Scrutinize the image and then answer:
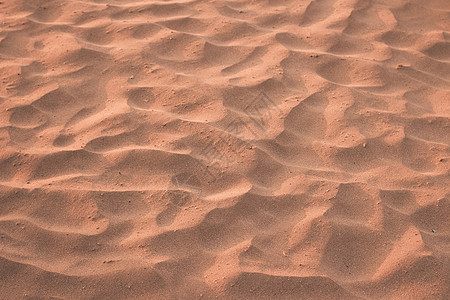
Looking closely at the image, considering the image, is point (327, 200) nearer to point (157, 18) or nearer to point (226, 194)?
point (226, 194)

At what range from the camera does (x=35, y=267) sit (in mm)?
1910

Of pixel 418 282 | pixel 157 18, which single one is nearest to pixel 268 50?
pixel 157 18

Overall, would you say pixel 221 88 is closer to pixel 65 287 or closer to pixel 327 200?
pixel 327 200

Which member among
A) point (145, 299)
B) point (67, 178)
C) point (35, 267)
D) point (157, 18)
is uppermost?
point (157, 18)

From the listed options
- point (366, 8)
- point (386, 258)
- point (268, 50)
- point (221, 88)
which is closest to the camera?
point (386, 258)

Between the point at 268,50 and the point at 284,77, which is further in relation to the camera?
the point at 268,50

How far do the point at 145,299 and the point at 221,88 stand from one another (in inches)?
51.4

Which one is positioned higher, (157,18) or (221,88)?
(157,18)

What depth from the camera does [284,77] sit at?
278 centimetres

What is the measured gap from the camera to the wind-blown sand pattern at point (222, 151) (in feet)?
6.36

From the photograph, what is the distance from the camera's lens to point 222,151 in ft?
7.77

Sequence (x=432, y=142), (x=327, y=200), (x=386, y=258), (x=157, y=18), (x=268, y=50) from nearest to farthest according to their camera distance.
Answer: (x=386, y=258)
(x=327, y=200)
(x=432, y=142)
(x=268, y=50)
(x=157, y=18)

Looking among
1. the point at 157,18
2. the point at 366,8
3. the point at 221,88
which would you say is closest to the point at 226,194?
the point at 221,88

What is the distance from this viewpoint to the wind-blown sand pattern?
1938 millimetres
